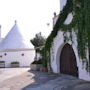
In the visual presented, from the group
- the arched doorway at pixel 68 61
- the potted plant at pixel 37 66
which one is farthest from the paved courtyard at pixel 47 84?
the potted plant at pixel 37 66

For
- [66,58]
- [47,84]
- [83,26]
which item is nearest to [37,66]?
[66,58]

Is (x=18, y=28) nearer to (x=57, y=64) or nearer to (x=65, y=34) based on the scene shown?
(x=57, y=64)

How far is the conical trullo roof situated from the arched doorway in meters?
17.4

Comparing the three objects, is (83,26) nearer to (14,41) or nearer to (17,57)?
(17,57)

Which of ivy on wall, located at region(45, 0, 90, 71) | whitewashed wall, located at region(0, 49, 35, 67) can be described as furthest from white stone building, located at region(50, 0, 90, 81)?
whitewashed wall, located at region(0, 49, 35, 67)

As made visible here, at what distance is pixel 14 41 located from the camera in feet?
123

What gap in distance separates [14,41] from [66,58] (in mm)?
19692

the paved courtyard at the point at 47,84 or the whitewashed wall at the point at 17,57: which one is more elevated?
the whitewashed wall at the point at 17,57

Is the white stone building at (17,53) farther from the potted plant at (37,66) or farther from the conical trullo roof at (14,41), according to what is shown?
the potted plant at (37,66)

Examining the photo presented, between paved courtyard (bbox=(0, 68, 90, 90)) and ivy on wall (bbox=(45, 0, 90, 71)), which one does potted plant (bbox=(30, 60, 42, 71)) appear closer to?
paved courtyard (bbox=(0, 68, 90, 90))

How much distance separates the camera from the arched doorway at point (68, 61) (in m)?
17.4

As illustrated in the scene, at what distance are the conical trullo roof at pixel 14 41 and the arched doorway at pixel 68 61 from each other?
1741 cm

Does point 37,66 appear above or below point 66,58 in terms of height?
below

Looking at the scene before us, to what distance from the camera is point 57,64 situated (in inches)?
811
